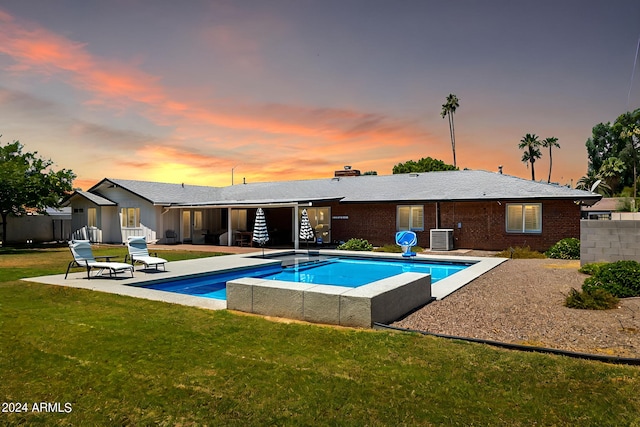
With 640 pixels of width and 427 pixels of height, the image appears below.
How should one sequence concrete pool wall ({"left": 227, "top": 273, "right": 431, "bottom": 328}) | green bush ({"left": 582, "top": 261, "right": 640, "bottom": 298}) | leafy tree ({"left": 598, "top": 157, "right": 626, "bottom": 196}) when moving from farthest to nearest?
leafy tree ({"left": 598, "top": 157, "right": 626, "bottom": 196}), green bush ({"left": 582, "top": 261, "right": 640, "bottom": 298}), concrete pool wall ({"left": 227, "top": 273, "right": 431, "bottom": 328})

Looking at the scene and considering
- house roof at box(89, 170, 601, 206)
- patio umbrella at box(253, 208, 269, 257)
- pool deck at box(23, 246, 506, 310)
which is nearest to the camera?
pool deck at box(23, 246, 506, 310)

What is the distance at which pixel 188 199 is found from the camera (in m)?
30.3

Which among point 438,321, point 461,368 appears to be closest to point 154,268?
point 438,321

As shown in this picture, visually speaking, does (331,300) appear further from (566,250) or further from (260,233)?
(566,250)

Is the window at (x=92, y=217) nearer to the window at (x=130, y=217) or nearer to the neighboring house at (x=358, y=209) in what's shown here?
the neighboring house at (x=358, y=209)

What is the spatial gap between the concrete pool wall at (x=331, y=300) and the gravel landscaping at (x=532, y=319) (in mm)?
395

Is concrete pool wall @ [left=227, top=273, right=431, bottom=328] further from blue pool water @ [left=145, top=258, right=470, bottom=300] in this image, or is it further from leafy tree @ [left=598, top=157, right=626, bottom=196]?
leafy tree @ [left=598, top=157, right=626, bottom=196]

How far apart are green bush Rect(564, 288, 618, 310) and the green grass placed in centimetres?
356

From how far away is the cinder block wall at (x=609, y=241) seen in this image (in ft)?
42.4

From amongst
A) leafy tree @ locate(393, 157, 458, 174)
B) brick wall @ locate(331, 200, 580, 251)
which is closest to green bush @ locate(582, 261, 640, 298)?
brick wall @ locate(331, 200, 580, 251)

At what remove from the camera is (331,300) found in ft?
24.2

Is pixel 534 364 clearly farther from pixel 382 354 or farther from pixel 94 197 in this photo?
pixel 94 197

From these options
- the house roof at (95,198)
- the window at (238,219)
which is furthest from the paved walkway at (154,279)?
the house roof at (95,198)

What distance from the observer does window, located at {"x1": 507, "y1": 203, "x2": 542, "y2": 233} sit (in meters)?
21.0
